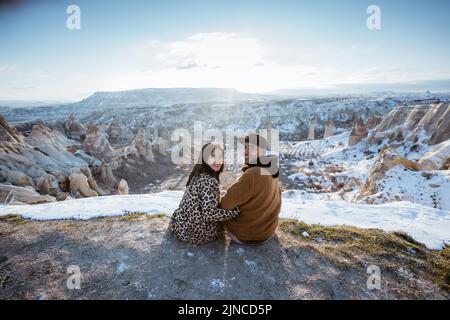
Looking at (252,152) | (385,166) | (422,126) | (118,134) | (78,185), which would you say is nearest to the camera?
(252,152)

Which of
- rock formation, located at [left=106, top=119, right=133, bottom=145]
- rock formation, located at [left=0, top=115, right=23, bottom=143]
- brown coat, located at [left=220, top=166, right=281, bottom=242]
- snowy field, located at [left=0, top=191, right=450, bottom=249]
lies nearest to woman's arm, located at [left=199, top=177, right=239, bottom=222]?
brown coat, located at [left=220, top=166, right=281, bottom=242]

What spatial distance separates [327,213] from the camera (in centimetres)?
688

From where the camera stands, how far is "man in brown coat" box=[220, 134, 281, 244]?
152 inches

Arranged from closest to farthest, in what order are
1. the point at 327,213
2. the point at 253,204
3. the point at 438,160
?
the point at 253,204, the point at 327,213, the point at 438,160

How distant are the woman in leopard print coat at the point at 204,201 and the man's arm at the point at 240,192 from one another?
0.55 feet

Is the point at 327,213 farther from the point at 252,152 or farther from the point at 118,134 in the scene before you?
the point at 118,134

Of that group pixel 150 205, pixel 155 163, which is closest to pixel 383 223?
pixel 150 205

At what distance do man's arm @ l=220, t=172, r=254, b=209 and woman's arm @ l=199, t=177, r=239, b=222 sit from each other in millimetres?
130

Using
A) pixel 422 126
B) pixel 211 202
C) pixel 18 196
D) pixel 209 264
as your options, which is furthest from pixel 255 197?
pixel 422 126

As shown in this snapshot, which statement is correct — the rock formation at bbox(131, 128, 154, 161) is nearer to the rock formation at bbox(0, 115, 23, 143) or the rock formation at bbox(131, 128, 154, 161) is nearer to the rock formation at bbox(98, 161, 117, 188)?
the rock formation at bbox(98, 161, 117, 188)

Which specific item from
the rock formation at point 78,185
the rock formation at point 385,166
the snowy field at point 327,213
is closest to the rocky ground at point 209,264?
the snowy field at point 327,213

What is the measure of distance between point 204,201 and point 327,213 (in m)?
4.30
